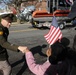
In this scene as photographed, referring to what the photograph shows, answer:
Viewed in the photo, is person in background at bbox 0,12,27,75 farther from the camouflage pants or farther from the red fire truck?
the red fire truck

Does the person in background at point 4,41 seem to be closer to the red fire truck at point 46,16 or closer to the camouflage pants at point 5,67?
the camouflage pants at point 5,67

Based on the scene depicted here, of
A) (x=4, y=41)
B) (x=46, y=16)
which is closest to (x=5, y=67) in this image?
(x=4, y=41)

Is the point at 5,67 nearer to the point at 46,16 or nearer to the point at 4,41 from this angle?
the point at 4,41

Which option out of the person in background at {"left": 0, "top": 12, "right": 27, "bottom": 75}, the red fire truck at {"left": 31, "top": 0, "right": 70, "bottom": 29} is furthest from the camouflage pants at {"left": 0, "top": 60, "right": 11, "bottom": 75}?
the red fire truck at {"left": 31, "top": 0, "right": 70, "bottom": 29}

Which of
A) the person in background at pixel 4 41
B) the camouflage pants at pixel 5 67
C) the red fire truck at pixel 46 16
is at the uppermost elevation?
the person in background at pixel 4 41

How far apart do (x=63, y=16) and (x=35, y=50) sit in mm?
10915

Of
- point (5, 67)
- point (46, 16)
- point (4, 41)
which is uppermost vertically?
point (4, 41)

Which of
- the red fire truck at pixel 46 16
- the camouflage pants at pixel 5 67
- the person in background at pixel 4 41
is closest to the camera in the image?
the person in background at pixel 4 41

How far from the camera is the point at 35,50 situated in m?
11.8

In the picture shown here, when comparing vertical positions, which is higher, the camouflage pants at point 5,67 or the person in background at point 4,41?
the person in background at point 4,41

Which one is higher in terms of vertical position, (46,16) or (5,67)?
(5,67)

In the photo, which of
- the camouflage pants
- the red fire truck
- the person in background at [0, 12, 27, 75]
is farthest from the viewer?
the red fire truck

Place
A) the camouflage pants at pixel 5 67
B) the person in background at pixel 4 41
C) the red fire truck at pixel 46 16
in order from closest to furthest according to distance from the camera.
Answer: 1. the person in background at pixel 4 41
2. the camouflage pants at pixel 5 67
3. the red fire truck at pixel 46 16

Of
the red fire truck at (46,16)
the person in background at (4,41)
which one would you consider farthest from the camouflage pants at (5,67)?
the red fire truck at (46,16)
